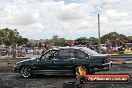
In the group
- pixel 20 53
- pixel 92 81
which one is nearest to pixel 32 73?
pixel 92 81

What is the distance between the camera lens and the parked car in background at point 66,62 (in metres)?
15.7

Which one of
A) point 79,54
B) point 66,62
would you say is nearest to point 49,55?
point 66,62

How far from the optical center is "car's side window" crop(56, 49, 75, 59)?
1619 cm

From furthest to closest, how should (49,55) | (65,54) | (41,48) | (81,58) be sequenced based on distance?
(41,48)
(49,55)
(65,54)
(81,58)

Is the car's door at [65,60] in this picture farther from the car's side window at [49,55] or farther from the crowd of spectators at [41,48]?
the crowd of spectators at [41,48]

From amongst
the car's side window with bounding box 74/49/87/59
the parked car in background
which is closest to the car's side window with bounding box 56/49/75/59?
the parked car in background

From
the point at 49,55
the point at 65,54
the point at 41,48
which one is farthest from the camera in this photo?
the point at 41,48

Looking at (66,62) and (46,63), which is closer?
(66,62)

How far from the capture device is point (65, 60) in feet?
52.9

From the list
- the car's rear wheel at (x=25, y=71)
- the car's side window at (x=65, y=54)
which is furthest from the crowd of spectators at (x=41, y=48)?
the car's side window at (x=65, y=54)

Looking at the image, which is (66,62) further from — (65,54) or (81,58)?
(81,58)

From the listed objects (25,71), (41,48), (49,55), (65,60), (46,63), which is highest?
(41,48)

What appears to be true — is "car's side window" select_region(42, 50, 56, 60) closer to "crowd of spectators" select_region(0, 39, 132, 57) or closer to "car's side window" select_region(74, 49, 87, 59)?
"car's side window" select_region(74, 49, 87, 59)

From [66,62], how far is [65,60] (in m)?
0.12
